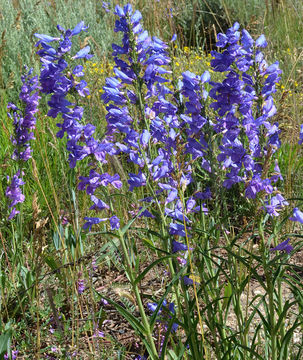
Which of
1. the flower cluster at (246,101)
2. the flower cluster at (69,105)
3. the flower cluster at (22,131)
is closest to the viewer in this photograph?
the flower cluster at (246,101)

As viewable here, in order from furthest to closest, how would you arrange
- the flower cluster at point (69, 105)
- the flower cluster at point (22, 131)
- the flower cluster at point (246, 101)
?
1. the flower cluster at point (22, 131)
2. the flower cluster at point (69, 105)
3. the flower cluster at point (246, 101)

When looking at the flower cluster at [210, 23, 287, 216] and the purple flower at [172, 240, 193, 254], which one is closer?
the flower cluster at [210, 23, 287, 216]

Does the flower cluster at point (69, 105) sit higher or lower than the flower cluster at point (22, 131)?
lower

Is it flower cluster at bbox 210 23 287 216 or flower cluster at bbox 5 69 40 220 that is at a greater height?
flower cluster at bbox 5 69 40 220

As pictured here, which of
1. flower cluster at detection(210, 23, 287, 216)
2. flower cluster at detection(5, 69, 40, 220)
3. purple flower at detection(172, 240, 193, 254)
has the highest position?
flower cluster at detection(5, 69, 40, 220)

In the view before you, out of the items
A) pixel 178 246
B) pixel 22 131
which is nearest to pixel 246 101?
pixel 178 246

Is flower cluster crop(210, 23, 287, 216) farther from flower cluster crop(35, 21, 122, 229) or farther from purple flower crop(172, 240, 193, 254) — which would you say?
flower cluster crop(35, 21, 122, 229)

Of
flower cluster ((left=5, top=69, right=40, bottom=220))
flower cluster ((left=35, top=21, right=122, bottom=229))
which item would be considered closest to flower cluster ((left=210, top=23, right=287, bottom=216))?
flower cluster ((left=35, top=21, right=122, bottom=229))

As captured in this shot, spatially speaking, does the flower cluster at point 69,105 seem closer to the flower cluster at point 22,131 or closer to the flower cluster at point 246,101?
the flower cluster at point 246,101

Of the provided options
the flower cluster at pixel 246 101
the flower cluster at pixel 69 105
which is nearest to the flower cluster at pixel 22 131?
the flower cluster at pixel 69 105

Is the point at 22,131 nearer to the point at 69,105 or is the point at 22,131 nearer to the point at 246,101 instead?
the point at 69,105

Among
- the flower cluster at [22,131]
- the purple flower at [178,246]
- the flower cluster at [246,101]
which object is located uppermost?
the flower cluster at [22,131]

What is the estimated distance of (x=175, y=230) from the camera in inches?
60.7

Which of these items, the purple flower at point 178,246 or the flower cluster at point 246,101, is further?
the purple flower at point 178,246
